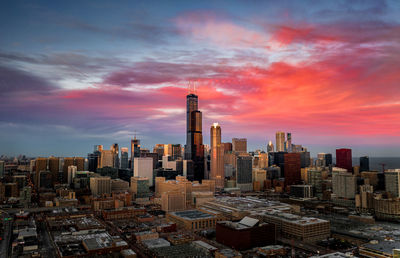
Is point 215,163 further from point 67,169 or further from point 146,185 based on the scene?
point 67,169

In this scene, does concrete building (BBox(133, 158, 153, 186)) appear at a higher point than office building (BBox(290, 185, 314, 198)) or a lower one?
higher

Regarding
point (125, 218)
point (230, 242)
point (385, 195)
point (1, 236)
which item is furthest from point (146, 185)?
point (385, 195)

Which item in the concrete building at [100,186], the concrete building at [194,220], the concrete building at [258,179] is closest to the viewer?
the concrete building at [194,220]

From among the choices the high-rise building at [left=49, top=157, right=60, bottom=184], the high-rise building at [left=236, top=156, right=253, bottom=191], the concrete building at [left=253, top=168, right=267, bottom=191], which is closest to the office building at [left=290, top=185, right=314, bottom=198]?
the concrete building at [left=253, top=168, right=267, bottom=191]

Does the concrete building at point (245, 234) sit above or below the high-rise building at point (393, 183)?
below

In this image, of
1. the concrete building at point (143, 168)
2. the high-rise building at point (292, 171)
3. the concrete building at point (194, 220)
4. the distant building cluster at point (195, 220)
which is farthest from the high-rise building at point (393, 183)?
the concrete building at point (143, 168)

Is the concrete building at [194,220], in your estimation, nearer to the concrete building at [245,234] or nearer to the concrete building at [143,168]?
the concrete building at [245,234]

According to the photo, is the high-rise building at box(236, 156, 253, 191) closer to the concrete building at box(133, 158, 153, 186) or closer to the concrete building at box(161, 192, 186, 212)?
the concrete building at box(133, 158, 153, 186)

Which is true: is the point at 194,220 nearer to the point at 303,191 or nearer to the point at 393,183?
the point at 303,191
